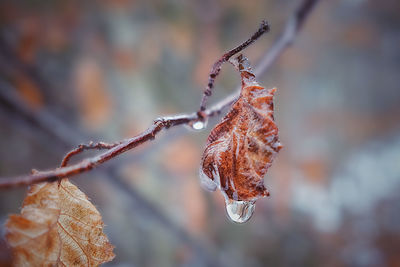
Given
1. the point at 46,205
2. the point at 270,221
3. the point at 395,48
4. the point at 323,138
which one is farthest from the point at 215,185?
the point at 395,48

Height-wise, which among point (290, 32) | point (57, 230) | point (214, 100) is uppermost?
point (214, 100)

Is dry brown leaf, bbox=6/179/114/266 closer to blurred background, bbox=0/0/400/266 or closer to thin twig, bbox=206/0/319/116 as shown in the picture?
thin twig, bbox=206/0/319/116

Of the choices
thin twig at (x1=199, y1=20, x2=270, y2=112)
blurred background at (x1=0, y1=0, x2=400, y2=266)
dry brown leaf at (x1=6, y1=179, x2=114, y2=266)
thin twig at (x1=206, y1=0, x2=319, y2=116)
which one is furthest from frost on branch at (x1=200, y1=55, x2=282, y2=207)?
blurred background at (x1=0, y1=0, x2=400, y2=266)

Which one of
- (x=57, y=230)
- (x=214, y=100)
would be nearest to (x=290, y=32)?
(x=57, y=230)

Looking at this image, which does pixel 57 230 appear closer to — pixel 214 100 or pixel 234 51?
pixel 234 51

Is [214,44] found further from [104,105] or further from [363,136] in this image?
[363,136]

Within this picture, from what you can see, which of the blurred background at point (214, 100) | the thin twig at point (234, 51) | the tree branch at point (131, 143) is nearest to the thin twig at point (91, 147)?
the tree branch at point (131, 143)

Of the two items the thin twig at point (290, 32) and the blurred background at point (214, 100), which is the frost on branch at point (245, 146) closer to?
the thin twig at point (290, 32)
